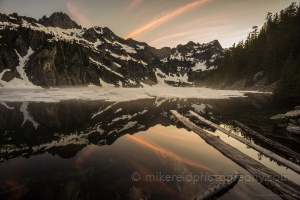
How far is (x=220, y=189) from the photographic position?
5.39 metres

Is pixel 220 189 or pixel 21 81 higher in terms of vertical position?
pixel 21 81

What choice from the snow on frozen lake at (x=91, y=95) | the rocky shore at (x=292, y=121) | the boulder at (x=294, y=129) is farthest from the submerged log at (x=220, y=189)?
the snow on frozen lake at (x=91, y=95)

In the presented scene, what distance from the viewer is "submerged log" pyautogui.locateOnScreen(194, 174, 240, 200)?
4.96 metres

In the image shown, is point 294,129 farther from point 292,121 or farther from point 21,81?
point 21,81

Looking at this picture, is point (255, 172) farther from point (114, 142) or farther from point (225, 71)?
point (225, 71)

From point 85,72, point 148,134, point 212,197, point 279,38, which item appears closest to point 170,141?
point 148,134

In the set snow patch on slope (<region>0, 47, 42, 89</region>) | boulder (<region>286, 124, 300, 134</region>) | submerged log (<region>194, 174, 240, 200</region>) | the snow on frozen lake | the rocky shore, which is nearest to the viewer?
submerged log (<region>194, 174, 240, 200</region>)

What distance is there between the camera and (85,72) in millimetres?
153500

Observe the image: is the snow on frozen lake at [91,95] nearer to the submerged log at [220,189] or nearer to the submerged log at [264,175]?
the submerged log at [264,175]

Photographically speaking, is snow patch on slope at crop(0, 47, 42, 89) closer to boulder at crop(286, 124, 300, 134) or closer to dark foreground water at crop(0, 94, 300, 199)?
dark foreground water at crop(0, 94, 300, 199)

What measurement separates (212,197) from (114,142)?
21.5 feet

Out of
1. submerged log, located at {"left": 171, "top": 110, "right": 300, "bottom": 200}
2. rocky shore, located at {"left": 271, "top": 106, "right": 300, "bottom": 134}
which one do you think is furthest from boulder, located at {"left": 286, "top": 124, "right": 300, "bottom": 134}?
submerged log, located at {"left": 171, "top": 110, "right": 300, "bottom": 200}

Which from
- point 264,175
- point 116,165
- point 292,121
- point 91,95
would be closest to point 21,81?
point 91,95

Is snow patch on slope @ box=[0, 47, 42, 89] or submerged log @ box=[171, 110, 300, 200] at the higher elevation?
snow patch on slope @ box=[0, 47, 42, 89]
